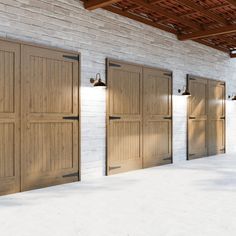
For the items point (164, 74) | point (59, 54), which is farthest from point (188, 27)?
point (59, 54)

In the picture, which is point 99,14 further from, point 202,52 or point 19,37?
point 202,52

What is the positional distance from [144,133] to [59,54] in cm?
261

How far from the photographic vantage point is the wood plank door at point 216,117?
9062 millimetres

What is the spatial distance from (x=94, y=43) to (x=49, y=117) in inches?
64.1

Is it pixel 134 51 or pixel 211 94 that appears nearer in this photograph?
pixel 134 51

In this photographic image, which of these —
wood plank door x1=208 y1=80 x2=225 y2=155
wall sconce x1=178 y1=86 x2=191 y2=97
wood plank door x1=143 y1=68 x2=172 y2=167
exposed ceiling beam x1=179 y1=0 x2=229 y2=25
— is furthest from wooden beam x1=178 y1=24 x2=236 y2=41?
wood plank door x1=208 y1=80 x2=225 y2=155

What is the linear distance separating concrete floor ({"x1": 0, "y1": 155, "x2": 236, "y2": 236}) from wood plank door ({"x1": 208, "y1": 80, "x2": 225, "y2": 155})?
137 inches

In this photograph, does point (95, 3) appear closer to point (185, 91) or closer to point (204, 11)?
point (204, 11)

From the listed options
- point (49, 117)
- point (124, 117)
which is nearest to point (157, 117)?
point (124, 117)

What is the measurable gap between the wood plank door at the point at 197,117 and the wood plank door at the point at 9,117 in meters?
4.82

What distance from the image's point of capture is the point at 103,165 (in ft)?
19.5

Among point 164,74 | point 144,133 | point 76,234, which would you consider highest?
point 164,74

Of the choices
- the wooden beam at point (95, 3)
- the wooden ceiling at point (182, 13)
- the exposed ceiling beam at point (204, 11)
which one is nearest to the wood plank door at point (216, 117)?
the wooden ceiling at point (182, 13)

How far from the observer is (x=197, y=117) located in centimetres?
850
